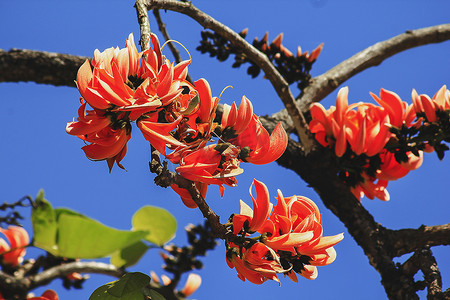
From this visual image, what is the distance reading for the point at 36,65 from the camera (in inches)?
49.0

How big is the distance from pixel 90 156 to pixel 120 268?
307 millimetres

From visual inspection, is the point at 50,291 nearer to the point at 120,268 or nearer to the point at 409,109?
the point at 120,268

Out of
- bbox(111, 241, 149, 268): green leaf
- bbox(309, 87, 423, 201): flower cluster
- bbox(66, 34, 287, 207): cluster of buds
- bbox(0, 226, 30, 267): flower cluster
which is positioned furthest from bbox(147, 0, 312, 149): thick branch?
bbox(0, 226, 30, 267): flower cluster

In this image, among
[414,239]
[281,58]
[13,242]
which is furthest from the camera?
[281,58]

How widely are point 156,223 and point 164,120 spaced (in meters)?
0.31

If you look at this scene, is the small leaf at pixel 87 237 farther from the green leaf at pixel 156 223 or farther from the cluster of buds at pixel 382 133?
the cluster of buds at pixel 382 133

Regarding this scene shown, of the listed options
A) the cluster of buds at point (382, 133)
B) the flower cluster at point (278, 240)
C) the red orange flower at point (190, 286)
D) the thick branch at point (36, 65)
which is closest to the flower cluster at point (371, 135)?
the cluster of buds at point (382, 133)

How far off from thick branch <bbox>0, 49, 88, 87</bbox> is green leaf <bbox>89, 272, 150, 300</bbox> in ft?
2.62

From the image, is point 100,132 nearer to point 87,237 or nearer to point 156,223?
point 87,237

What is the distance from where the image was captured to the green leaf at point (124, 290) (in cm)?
59

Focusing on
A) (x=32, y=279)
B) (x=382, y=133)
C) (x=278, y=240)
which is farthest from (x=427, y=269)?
(x=32, y=279)

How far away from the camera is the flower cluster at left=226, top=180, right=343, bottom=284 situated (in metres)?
0.57

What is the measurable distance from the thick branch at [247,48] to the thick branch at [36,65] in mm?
460

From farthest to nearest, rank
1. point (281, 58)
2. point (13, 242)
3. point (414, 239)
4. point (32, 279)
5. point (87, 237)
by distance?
point (281, 58)
point (414, 239)
point (13, 242)
point (32, 279)
point (87, 237)
